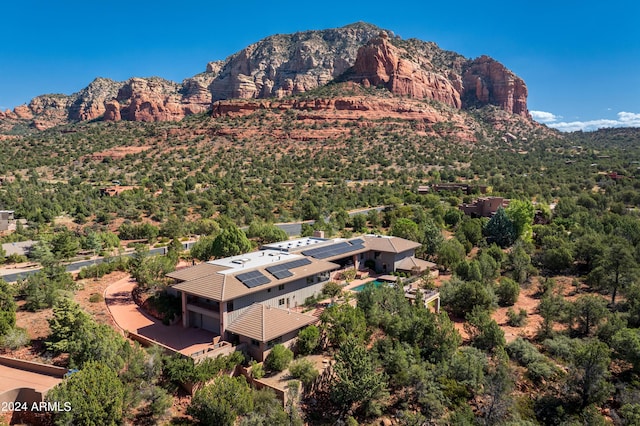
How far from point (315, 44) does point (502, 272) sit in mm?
161130

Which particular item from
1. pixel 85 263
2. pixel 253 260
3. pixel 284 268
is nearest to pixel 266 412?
pixel 284 268

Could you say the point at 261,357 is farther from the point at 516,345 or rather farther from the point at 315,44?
the point at 315,44

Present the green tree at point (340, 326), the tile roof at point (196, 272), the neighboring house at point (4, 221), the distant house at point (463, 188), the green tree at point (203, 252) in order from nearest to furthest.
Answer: the green tree at point (340, 326) → the tile roof at point (196, 272) → the green tree at point (203, 252) → the neighboring house at point (4, 221) → the distant house at point (463, 188)

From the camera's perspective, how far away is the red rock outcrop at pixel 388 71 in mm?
121062

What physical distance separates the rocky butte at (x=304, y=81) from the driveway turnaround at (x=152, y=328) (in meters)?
105

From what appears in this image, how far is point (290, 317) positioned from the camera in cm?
2416

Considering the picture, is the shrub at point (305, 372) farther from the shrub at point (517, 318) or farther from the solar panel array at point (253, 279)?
the shrub at point (517, 318)

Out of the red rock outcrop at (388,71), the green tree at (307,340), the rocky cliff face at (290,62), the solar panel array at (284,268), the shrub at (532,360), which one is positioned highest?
the rocky cliff face at (290,62)

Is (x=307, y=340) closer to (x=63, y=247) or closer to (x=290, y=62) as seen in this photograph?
(x=63, y=247)

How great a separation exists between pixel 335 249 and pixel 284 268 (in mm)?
7948

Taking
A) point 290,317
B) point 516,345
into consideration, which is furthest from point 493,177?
point 290,317

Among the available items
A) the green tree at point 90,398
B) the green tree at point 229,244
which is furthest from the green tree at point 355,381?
the green tree at point 229,244

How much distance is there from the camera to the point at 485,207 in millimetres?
59938

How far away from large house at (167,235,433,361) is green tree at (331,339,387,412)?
3753mm
